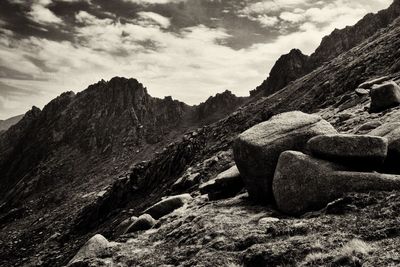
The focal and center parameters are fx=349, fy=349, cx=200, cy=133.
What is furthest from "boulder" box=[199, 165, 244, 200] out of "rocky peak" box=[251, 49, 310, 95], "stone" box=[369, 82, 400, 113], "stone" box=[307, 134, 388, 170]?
"rocky peak" box=[251, 49, 310, 95]

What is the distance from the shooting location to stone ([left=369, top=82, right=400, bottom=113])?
23125 millimetres

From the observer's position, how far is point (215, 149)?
5409 cm

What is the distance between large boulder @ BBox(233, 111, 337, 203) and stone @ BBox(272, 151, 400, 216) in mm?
1086

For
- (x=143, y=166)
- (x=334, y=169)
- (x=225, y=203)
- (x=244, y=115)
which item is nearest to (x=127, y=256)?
(x=225, y=203)

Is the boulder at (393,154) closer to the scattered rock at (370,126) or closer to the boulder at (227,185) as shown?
the scattered rock at (370,126)

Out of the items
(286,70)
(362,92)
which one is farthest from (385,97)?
(286,70)

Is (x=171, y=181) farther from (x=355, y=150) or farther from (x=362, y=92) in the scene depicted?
(x=355, y=150)

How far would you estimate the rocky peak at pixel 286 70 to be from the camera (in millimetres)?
109250

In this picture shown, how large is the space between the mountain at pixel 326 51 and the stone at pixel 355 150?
303 feet

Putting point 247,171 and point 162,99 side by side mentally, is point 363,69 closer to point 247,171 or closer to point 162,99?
point 247,171

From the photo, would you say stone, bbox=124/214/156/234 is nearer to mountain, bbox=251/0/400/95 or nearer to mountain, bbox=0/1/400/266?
mountain, bbox=0/1/400/266

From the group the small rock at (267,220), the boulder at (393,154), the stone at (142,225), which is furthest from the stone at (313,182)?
the stone at (142,225)

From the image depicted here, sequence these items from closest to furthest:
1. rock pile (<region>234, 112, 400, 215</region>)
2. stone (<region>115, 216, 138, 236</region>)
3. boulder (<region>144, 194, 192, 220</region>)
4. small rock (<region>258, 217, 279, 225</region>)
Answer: rock pile (<region>234, 112, 400, 215</region>), small rock (<region>258, 217, 279, 225</region>), boulder (<region>144, 194, 192, 220</region>), stone (<region>115, 216, 138, 236</region>)

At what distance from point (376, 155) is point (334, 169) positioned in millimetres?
1757
